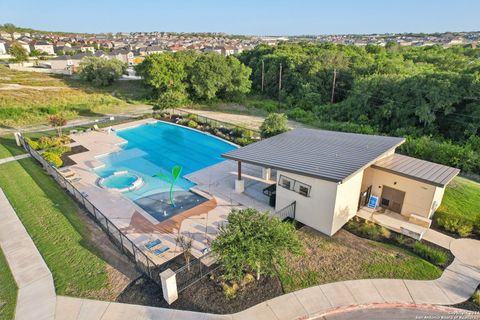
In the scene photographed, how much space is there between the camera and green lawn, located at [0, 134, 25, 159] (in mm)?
20609

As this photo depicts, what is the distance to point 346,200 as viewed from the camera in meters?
11.7

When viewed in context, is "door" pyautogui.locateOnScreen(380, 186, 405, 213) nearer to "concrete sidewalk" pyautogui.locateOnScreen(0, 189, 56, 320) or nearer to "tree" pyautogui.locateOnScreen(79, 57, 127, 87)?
"concrete sidewalk" pyautogui.locateOnScreen(0, 189, 56, 320)

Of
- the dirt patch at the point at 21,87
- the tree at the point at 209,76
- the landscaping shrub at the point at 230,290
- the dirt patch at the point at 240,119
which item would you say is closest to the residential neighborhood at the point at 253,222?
the landscaping shrub at the point at 230,290

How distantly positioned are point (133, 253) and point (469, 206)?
614 inches

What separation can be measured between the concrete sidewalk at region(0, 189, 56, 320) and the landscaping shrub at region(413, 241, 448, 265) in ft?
41.0

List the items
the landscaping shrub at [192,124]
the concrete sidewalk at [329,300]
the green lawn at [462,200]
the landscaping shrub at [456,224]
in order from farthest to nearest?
1. the landscaping shrub at [192,124]
2. the green lawn at [462,200]
3. the landscaping shrub at [456,224]
4. the concrete sidewalk at [329,300]

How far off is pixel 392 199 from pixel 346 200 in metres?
2.90

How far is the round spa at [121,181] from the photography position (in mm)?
16203

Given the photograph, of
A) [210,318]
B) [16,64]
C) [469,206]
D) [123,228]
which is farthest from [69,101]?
[16,64]

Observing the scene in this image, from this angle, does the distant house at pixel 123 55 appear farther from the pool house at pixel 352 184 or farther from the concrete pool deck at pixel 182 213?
the pool house at pixel 352 184

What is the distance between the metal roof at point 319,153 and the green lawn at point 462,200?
3.78m

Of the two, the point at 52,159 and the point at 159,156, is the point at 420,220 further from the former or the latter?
the point at 52,159

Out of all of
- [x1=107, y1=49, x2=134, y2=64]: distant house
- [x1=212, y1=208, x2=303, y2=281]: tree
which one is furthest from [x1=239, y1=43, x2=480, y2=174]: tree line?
[x1=107, y1=49, x2=134, y2=64]: distant house

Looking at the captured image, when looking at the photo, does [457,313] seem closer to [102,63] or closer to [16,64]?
[102,63]
